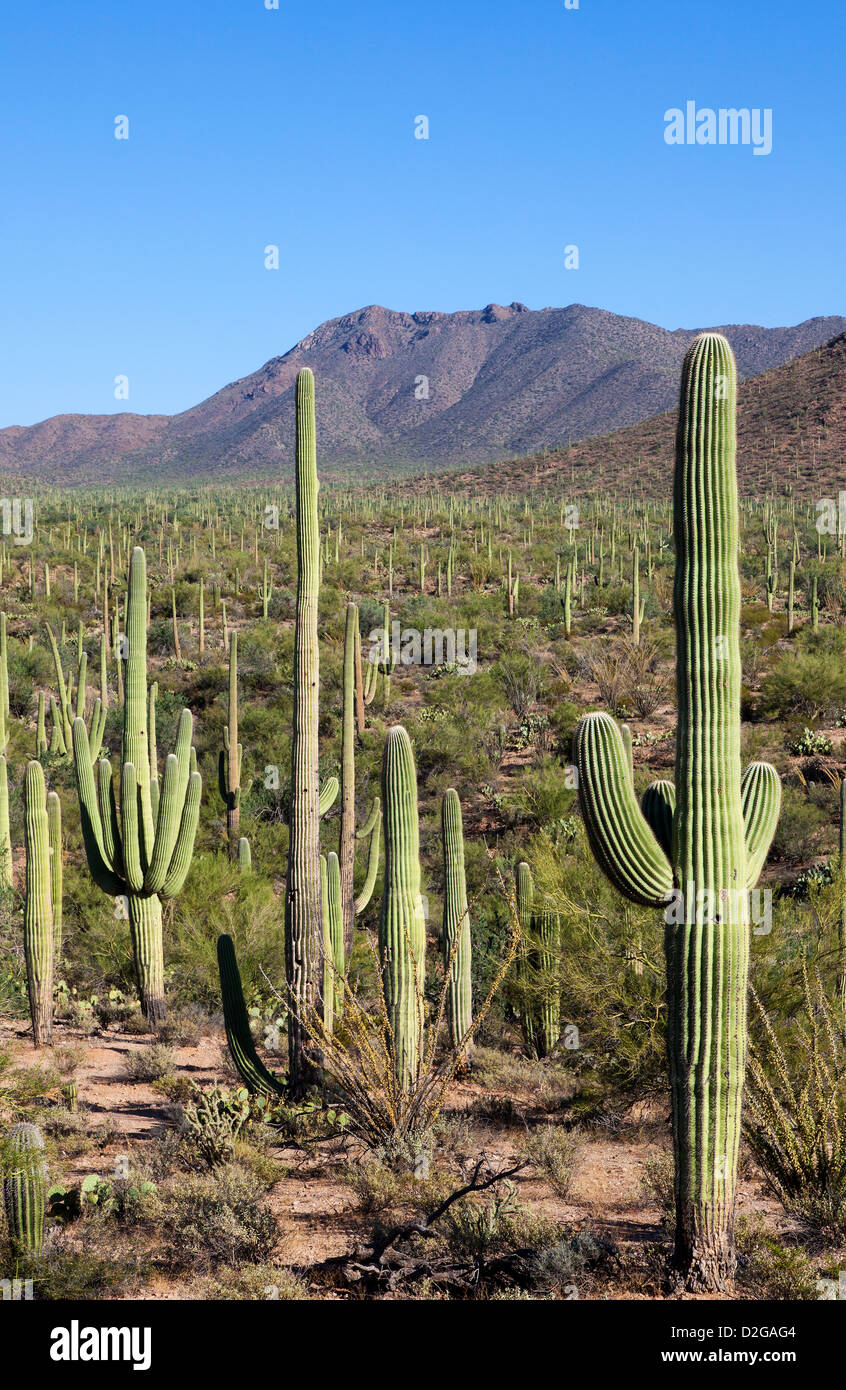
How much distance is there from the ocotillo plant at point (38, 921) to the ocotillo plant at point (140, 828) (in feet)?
1.33

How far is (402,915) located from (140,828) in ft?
11.4

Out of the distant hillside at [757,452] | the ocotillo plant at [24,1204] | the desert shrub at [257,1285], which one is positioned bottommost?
the desert shrub at [257,1285]

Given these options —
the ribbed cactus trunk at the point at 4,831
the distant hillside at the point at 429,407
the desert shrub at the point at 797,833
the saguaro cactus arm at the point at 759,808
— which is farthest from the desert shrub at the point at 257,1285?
the distant hillside at the point at 429,407

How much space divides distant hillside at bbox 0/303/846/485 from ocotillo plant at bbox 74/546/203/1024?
77666mm

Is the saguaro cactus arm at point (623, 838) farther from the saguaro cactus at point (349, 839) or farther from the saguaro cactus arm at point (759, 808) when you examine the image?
the saguaro cactus at point (349, 839)

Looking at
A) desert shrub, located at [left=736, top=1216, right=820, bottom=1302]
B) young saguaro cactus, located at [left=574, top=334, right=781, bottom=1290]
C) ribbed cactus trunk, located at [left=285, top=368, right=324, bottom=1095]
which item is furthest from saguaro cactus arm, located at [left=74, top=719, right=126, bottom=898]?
desert shrub, located at [left=736, top=1216, right=820, bottom=1302]

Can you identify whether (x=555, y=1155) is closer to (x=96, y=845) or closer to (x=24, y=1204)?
(x=24, y=1204)

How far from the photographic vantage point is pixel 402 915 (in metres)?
7.10

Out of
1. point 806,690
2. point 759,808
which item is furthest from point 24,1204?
point 806,690

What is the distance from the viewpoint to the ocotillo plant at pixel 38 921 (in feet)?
30.7

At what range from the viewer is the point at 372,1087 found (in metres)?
6.80

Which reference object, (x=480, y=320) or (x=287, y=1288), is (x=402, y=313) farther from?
(x=287, y=1288)

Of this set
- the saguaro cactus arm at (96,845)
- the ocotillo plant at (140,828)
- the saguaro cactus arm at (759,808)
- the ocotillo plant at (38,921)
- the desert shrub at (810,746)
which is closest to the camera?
the saguaro cactus arm at (759,808)

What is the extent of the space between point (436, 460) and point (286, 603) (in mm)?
76467
